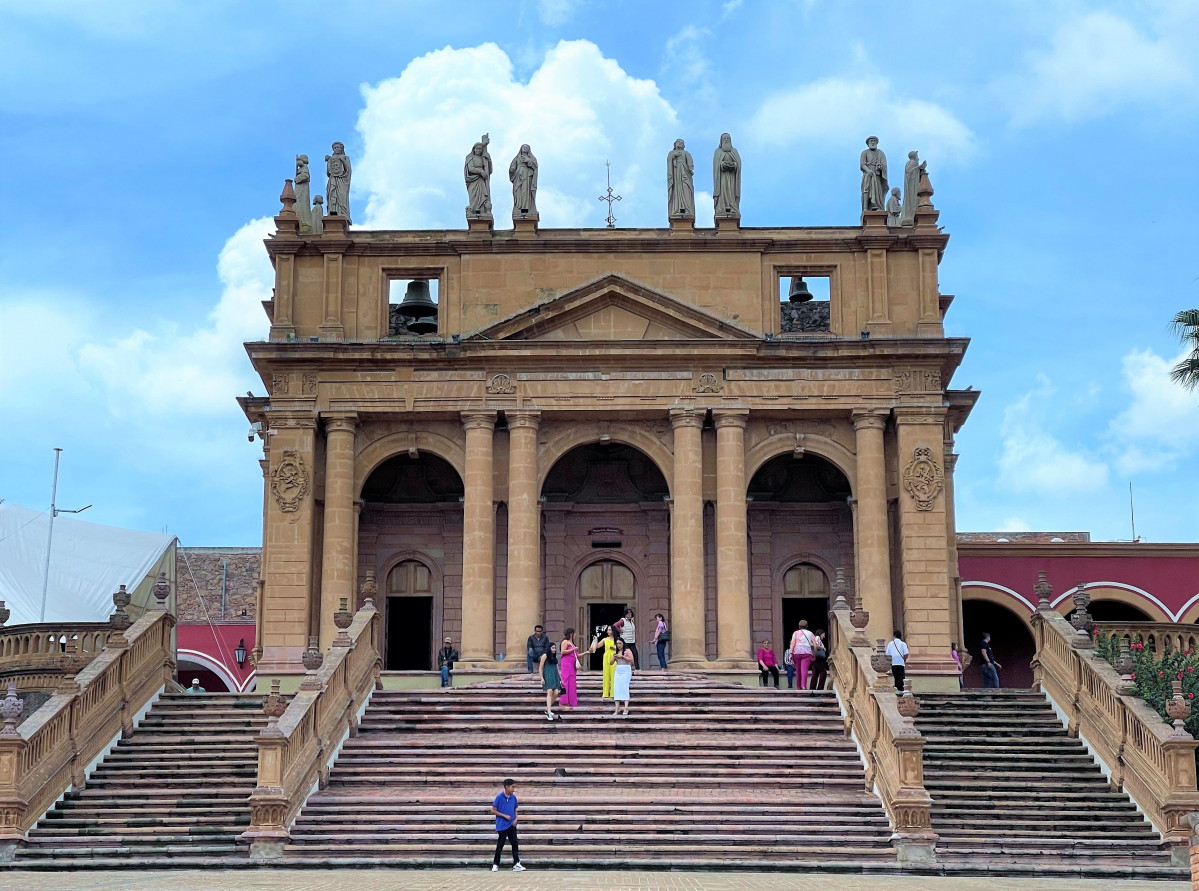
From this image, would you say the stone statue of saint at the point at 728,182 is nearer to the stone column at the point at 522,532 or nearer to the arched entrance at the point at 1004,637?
the stone column at the point at 522,532

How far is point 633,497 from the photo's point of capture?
35875 mm

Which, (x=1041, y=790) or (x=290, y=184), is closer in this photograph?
(x=1041, y=790)

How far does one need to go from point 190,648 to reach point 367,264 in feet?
76.9

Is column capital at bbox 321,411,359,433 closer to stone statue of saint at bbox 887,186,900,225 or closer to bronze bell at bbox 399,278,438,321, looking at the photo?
bronze bell at bbox 399,278,438,321

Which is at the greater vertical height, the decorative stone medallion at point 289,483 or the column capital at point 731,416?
the column capital at point 731,416

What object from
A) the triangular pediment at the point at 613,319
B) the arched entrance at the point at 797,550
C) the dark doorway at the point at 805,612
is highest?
the triangular pediment at the point at 613,319

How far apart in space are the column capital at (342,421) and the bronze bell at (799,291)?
1060 cm

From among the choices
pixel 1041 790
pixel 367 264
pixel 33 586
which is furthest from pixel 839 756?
pixel 33 586

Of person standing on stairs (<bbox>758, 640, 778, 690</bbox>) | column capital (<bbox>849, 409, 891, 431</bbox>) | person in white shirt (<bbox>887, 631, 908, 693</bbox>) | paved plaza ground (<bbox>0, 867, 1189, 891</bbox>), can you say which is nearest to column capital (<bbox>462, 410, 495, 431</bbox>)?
person standing on stairs (<bbox>758, 640, 778, 690</bbox>)

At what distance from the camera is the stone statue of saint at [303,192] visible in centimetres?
3516

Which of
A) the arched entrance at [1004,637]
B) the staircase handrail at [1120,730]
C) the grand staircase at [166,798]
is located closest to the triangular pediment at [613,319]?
the staircase handrail at [1120,730]

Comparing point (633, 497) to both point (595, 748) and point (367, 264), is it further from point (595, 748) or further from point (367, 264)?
point (595, 748)

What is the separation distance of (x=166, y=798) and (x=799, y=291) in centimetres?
1944

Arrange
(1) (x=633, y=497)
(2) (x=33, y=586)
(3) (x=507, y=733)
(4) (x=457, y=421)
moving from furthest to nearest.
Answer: (2) (x=33, y=586), (1) (x=633, y=497), (4) (x=457, y=421), (3) (x=507, y=733)
